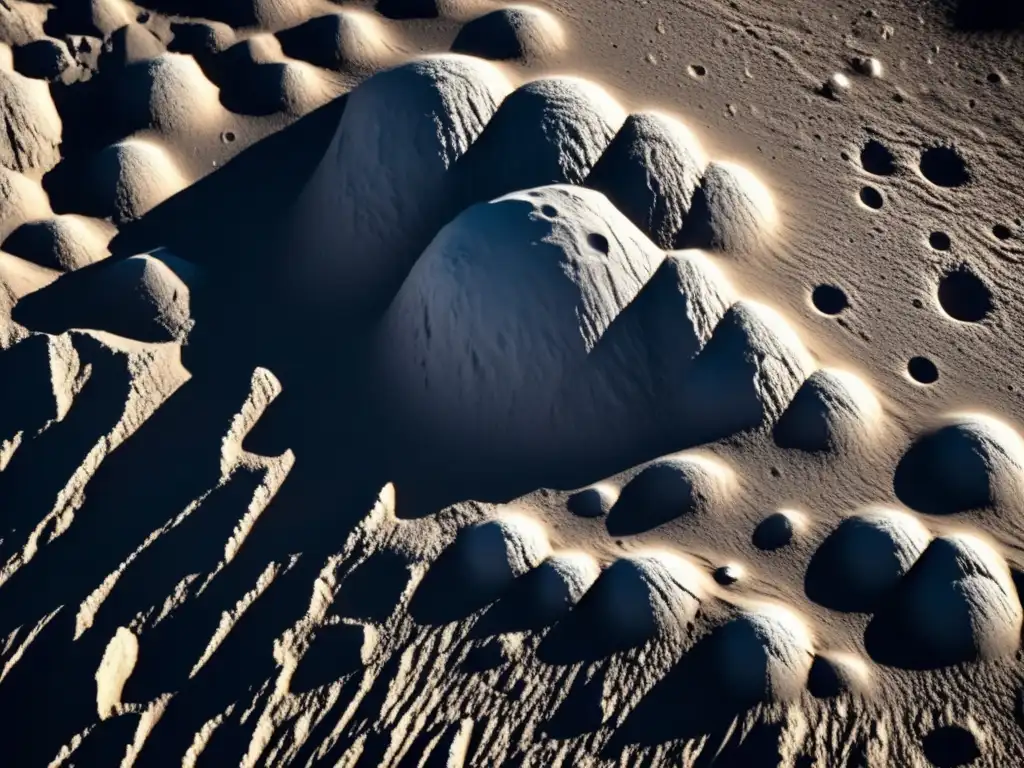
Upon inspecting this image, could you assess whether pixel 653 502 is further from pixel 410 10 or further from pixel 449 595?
pixel 410 10

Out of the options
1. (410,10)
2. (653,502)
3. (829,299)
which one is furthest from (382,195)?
(829,299)

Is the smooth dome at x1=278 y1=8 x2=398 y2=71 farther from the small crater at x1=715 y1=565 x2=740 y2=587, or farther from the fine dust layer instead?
the small crater at x1=715 y1=565 x2=740 y2=587

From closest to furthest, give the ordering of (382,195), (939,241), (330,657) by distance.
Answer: (330,657) → (382,195) → (939,241)

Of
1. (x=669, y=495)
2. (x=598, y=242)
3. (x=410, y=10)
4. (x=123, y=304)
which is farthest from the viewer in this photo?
(x=410, y=10)

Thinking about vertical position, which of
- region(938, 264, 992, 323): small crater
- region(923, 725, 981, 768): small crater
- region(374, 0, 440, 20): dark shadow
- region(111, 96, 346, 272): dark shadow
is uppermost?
region(374, 0, 440, 20): dark shadow

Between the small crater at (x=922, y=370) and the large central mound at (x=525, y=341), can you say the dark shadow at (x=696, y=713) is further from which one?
the small crater at (x=922, y=370)

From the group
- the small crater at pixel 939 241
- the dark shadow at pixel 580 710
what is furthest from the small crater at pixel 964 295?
the dark shadow at pixel 580 710

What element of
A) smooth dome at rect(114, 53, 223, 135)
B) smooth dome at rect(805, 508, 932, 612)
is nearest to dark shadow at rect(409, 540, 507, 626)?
smooth dome at rect(805, 508, 932, 612)
